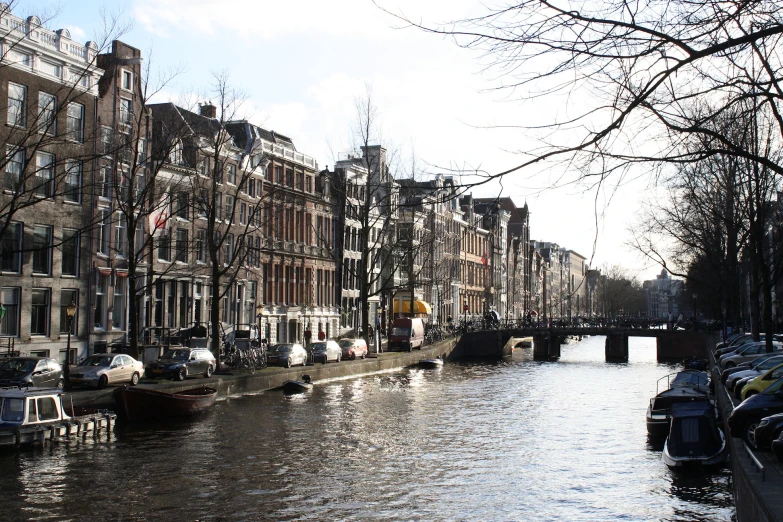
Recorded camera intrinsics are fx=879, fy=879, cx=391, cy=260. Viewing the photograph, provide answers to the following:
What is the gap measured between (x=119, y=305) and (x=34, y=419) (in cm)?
2434

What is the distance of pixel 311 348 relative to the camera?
58.6 metres

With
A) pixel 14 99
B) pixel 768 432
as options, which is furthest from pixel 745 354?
pixel 14 99

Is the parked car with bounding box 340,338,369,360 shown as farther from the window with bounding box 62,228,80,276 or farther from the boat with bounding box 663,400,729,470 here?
the boat with bounding box 663,400,729,470

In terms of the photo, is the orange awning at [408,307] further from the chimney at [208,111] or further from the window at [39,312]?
the window at [39,312]

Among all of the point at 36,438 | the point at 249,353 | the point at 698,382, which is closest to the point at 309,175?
the point at 249,353

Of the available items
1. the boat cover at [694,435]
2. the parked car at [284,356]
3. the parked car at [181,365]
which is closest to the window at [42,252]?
the parked car at [181,365]

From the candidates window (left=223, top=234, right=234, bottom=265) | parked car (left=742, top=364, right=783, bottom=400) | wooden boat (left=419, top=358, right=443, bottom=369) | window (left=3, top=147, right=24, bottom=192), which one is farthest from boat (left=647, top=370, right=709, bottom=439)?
window (left=223, top=234, right=234, bottom=265)

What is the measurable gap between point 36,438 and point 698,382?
1061 inches

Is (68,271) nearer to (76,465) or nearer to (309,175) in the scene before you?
(76,465)

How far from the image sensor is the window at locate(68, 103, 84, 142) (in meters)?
47.1

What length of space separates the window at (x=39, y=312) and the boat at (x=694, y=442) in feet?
107

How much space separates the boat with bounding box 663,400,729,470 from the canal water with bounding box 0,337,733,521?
1.73ft

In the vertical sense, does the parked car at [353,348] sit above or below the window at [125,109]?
below

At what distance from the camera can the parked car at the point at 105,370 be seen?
120ft
